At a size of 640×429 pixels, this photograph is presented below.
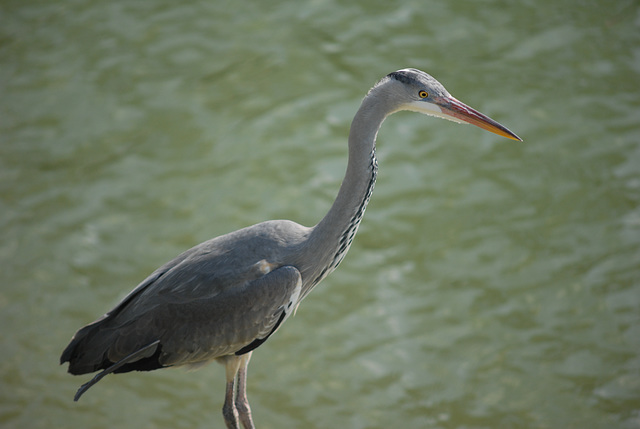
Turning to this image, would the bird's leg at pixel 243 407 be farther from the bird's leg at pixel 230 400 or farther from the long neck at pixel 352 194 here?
the long neck at pixel 352 194

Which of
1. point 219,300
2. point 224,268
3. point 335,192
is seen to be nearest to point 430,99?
point 224,268

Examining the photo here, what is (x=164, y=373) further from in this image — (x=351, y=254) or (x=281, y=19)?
(x=281, y=19)

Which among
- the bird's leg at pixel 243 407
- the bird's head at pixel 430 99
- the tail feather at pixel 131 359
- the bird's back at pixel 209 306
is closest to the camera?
the bird's head at pixel 430 99

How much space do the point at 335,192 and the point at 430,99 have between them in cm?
387

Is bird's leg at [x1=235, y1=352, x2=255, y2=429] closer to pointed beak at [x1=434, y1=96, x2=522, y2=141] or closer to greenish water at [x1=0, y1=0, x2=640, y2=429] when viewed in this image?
greenish water at [x1=0, y1=0, x2=640, y2=429]

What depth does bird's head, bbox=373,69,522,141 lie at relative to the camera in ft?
11.0

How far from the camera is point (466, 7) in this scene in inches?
326

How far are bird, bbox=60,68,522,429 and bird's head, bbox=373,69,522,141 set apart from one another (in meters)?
0.53

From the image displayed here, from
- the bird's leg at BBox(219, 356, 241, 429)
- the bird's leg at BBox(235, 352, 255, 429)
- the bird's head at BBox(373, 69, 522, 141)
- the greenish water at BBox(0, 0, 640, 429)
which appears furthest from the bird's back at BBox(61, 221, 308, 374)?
the greenish water at BBox(0, 0, 640, 429)

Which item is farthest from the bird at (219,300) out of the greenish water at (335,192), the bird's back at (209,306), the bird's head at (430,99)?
the greenish water at (335,192)

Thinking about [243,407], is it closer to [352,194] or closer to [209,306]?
[209,306]

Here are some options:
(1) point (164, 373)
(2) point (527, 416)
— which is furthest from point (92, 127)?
(2) point (527, 416)

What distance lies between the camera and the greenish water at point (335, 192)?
5672 millimetres

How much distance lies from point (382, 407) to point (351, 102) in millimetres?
3497
